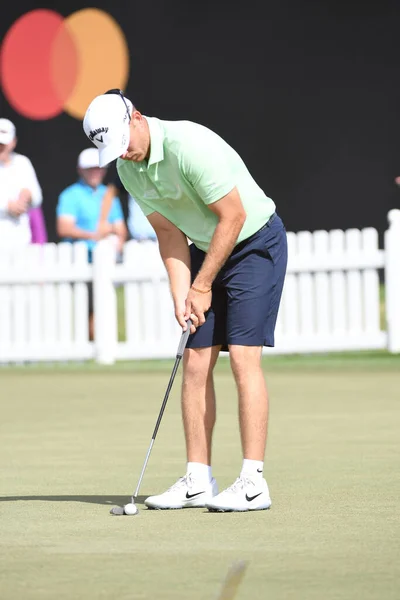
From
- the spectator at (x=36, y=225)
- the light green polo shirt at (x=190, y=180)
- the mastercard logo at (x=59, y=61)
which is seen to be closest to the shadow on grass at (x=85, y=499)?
the light green polo shirt at (x=190, y=180)

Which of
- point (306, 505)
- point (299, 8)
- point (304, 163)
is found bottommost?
point (306, 505)

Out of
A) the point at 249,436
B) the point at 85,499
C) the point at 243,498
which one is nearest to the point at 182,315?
the point at 249,436

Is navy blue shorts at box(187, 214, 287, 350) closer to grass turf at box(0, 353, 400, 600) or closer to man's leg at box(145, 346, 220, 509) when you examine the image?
man's leg at box(145, 346, 220, 509)

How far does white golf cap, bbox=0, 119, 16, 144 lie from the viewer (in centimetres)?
1402

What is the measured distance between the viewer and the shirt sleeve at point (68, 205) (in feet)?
48.8

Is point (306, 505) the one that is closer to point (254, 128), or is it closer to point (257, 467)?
point (257, 467)

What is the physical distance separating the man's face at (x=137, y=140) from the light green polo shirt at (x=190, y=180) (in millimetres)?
26

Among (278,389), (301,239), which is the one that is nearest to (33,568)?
(278,389)

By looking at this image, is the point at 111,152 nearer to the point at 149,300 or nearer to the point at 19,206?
the point at 19,206

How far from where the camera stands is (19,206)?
46.9ft

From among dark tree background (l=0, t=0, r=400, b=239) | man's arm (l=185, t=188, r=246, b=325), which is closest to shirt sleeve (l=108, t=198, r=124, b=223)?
dark tree background (l=0, t=0, r=400, b=239)

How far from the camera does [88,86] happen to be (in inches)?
826

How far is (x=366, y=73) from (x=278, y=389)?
949 centimetres

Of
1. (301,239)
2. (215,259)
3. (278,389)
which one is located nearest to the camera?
(215,259)
